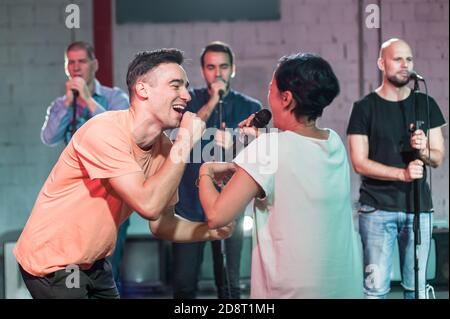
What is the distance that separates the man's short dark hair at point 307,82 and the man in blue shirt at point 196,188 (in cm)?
161

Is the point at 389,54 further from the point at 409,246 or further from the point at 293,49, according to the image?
the point at 293,49

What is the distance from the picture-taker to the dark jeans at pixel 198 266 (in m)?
3.84

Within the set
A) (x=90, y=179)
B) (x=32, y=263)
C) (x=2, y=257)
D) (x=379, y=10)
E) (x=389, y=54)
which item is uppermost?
(x=379, y=10)

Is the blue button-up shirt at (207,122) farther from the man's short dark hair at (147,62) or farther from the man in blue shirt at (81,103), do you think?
the man's short dark hair at (147,62)

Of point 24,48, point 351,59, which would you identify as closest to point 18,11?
point 24,48

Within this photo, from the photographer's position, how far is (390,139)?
357cm

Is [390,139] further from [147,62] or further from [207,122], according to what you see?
[147,62]

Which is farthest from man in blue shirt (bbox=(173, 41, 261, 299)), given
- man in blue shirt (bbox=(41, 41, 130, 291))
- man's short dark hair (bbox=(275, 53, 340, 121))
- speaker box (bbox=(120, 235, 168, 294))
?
man's short dark hair (bbox=(275, 53, 340, 121))

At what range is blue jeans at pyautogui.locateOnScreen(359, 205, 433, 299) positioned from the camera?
11.5ft

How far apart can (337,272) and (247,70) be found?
316 cm

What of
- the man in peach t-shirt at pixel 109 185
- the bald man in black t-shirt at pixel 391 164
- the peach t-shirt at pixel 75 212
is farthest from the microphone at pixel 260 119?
the bald man in black t-shirt at pixel 391 164

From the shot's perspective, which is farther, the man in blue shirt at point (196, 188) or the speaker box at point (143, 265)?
the speaker box at point (143, 265)

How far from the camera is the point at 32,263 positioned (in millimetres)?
2303

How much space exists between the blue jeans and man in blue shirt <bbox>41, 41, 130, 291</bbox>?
1297 mm
